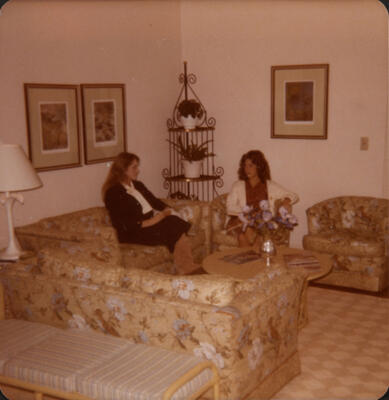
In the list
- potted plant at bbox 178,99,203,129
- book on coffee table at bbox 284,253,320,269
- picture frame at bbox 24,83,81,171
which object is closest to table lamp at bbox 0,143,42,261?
picture frame at bbox 24,83,81,171

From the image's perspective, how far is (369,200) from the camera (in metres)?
5.65

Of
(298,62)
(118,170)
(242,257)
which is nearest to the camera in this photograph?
(242,257)

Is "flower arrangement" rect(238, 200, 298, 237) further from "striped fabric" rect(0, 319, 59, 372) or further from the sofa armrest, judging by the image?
"striped fabric" rect(0, 319, 59, 372)

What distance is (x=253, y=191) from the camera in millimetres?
5824

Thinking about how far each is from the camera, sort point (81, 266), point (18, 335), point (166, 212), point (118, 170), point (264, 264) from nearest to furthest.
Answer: point (18, 335), point (81, 266), point (264, 264), point (118, 170), point (166, 212)

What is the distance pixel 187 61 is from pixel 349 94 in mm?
2250

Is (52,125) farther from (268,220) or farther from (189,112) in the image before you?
(268,220)

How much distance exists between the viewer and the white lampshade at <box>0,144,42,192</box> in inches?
162

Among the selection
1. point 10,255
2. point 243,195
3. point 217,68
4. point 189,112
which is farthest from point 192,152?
point 10,255

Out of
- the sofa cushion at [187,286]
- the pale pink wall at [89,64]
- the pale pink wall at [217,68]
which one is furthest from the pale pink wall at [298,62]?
the sofa cushion at [187,286]

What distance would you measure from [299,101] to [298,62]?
458 mm

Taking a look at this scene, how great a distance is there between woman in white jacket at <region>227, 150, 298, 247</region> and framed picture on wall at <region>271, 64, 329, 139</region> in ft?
2.66

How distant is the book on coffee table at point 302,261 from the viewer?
14.1 ft

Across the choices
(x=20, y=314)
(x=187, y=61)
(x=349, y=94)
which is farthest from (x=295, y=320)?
(x=187, y=61)
